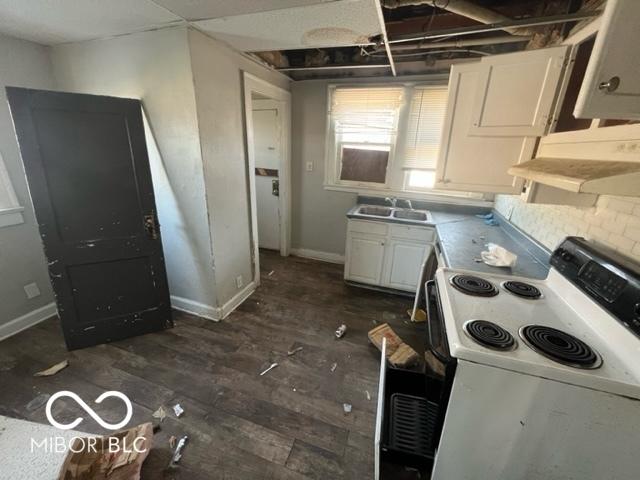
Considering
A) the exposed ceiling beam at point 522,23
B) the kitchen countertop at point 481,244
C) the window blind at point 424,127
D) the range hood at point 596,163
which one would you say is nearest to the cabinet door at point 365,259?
the kitchen countertop at point 481,244

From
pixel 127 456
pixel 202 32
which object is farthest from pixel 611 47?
pixel 127 456

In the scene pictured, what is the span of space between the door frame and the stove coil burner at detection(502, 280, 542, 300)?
88.8 inches

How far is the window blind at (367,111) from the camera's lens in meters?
3.03

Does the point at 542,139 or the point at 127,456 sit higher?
the point at 542,139

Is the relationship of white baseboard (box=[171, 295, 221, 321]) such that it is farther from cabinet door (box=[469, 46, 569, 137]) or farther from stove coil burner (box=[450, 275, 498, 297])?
cabinet door (box=[469, 46, 569, 137])

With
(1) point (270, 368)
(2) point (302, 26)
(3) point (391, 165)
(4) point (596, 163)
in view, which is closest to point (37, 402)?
(1) point (270, 368)

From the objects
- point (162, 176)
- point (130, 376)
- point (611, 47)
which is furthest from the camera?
point (162, 176)

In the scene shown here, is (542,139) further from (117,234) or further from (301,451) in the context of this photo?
(117,234)

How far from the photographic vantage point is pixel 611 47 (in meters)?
0.71

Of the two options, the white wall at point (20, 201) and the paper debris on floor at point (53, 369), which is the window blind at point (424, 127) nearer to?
the white wall at point (20, 201)

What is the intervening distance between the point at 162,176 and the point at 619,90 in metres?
2.64

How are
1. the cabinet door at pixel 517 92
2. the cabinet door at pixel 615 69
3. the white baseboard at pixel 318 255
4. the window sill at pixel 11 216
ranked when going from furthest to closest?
1. the white baseboard at pixel 318 255
2. the window sill at pixel 11 216
3. the cabinet door at pixel 517 92
4. the cabinet door at pixel 615 69

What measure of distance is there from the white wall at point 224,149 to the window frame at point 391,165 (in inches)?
35.3

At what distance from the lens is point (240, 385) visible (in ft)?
6.10
